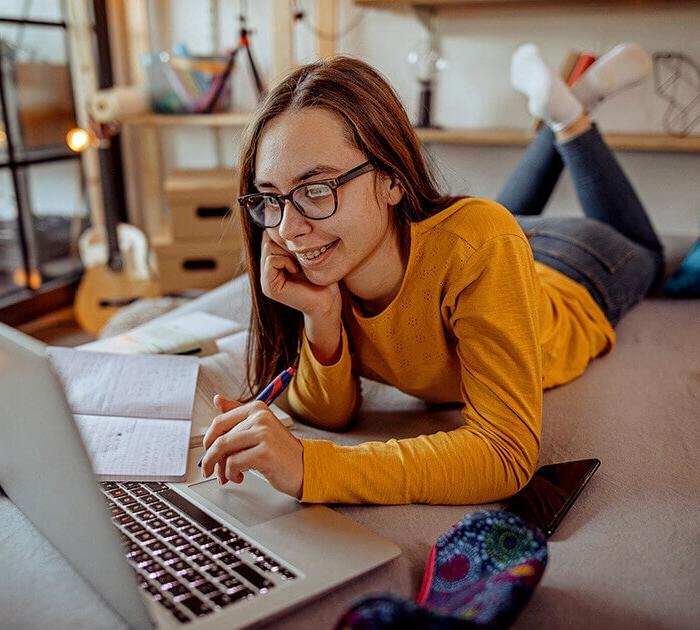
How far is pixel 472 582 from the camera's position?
0.63m

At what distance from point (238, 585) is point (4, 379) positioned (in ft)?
0.82

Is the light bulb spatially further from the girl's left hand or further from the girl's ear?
the girl's left hand

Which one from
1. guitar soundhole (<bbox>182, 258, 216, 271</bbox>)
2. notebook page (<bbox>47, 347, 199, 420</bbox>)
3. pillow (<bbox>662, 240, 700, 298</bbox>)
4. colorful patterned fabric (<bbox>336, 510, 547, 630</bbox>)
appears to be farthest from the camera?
guitar soundhole (<bbox>182, 258, 216, 271</bbox>)

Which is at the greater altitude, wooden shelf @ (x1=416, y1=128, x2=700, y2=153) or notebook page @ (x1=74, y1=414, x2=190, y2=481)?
wooden shelf @ (x1=416, y1=128, x2=700, y2=153)

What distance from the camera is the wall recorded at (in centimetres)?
225

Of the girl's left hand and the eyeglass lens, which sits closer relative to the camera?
the girl's left hand

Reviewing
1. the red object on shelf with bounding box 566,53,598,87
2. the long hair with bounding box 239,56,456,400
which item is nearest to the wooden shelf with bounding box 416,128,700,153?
the red object on shelf with bounding box 566,53,598,87

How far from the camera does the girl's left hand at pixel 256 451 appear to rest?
0.74 m

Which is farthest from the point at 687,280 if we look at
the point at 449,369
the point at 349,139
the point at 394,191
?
the point at 349,139

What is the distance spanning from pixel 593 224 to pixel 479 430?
997 mm

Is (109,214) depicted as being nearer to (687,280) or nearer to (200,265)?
(200,265)

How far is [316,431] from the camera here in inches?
40.9

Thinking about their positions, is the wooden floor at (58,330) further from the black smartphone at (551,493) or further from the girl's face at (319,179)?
the black smartphone at (551,493)

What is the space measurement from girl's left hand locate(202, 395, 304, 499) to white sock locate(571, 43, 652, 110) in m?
1.46
